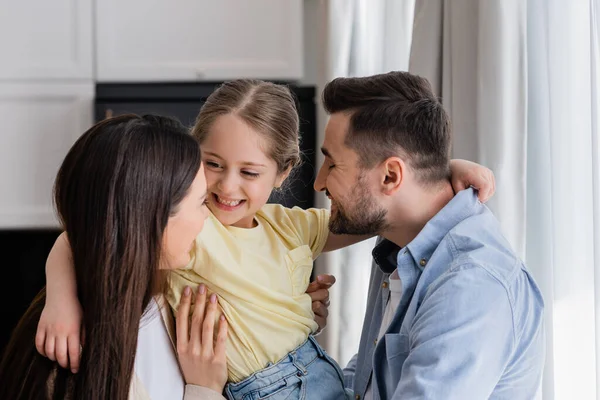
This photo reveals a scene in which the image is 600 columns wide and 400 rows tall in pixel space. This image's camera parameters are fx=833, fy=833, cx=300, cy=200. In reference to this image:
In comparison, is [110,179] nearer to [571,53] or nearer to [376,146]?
[376,146]

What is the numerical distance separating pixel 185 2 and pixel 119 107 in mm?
428

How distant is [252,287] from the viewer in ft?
5.19

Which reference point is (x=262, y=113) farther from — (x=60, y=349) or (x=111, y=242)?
(x=60, y=349)

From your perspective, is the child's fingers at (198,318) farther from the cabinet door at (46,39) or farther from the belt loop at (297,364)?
the cabinet door at (46,39)

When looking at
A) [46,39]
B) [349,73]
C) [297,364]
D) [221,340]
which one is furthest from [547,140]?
[46,39]

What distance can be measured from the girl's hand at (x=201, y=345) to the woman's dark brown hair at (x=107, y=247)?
220 mm

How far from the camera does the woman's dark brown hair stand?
1216 mm

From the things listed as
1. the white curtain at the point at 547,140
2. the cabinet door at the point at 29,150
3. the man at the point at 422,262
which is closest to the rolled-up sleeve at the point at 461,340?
the man at the point at 422,262

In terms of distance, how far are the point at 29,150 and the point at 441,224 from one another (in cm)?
190

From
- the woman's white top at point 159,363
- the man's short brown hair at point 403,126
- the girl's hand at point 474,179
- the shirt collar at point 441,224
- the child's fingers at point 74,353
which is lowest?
the woman's white top at point 159,363

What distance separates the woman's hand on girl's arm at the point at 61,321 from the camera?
1.20 meters

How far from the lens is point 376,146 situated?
155 cm

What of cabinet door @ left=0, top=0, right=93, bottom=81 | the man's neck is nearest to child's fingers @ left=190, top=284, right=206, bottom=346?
the man's neck

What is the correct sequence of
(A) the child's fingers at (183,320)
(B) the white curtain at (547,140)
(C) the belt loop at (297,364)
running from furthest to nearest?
1. (B) the white curtain at (547,140)
2. (C) the belt loop at (297,364)
3. (A) the child's fingers at (183,320)
